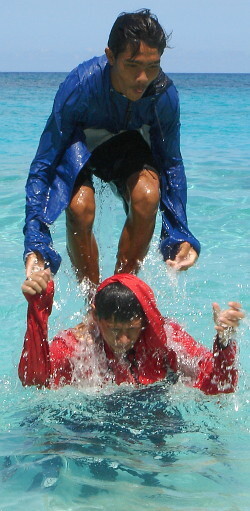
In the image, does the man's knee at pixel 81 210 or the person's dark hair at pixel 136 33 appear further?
the man's knee at pixel 81 210

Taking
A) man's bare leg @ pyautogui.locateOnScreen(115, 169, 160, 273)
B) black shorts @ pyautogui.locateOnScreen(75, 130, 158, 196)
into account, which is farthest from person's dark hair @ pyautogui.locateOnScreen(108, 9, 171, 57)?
man's bare leg @ pyautogui.locateOnScreen(115, 169, 160, 273)

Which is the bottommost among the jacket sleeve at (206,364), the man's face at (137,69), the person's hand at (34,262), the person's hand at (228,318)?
the jacket sleeve at (206,364)

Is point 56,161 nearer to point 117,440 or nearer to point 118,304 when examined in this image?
point 118,304

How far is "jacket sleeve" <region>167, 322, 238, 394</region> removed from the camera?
3889 mm

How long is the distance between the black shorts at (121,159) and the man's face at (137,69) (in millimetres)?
530

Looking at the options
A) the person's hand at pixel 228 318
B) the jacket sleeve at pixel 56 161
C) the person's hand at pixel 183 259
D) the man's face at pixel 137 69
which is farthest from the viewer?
the person's hand at pixel 183 259

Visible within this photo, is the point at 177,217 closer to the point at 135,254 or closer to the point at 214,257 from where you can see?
the point at 135,254

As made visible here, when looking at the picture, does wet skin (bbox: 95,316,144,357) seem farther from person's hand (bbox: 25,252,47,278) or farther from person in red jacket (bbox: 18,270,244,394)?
person's hand (bbox: 25,252,47,278)

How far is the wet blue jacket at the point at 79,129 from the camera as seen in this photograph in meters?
4.41

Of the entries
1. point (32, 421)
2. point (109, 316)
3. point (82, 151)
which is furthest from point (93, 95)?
point (32, 421)

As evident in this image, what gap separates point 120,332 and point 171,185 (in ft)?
3.82

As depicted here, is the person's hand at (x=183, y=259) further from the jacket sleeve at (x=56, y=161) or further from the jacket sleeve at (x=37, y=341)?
the jacket sleeve at (x=37, y=341)

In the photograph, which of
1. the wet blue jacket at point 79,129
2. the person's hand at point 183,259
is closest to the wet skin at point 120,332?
the wet blue jacket at point 79,129

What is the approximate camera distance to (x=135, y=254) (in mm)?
4820
